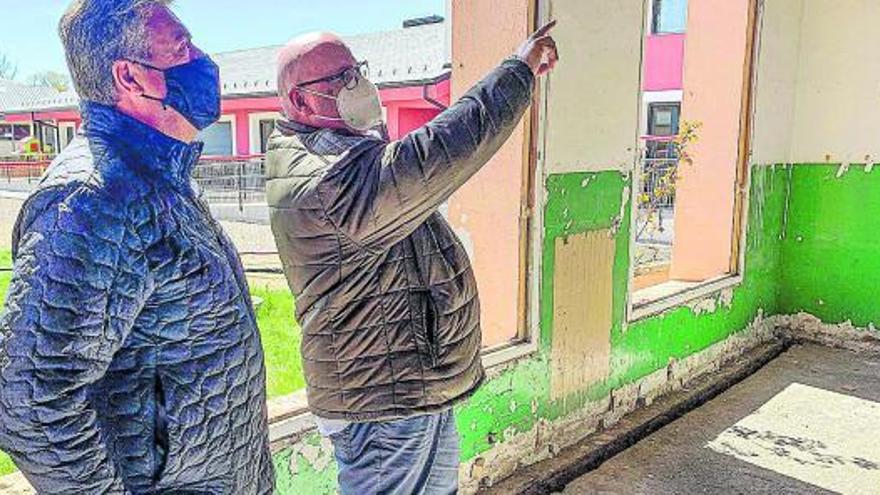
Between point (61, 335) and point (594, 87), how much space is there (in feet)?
7.67

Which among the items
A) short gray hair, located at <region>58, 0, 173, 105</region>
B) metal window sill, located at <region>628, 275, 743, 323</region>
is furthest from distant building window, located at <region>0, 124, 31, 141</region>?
metal window sill, located at <region>628, 275, 743, 323</region>

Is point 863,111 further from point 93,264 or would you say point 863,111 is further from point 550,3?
point 93,264

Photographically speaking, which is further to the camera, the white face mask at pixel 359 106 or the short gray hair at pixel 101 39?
the white face mask at pixel 359 106

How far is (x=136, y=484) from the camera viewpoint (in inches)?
42.1

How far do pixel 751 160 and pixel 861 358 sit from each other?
1.34m

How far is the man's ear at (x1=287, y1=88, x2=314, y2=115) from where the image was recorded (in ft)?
5.08

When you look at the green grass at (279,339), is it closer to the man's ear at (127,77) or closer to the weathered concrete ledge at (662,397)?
the weathered concrete ledge at (662,397)

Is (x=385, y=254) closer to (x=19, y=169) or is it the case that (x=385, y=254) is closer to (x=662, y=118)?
(x=19, y=169)

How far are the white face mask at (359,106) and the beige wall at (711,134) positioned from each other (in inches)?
118

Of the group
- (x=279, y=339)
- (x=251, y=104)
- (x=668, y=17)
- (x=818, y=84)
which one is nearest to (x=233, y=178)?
(x=251, y=104)

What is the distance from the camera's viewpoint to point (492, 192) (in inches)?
106

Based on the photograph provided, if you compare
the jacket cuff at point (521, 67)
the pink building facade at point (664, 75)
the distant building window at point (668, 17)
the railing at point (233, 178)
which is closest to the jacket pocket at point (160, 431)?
the jacket cuff at point (521, 67)

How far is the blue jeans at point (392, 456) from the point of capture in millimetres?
1593

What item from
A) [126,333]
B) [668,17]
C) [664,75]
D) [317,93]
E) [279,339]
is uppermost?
[668,17]
